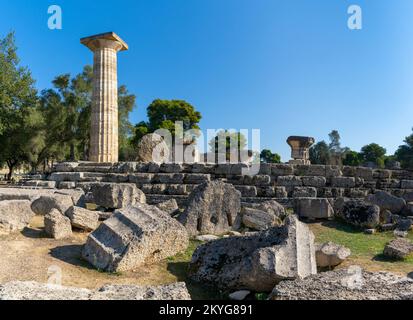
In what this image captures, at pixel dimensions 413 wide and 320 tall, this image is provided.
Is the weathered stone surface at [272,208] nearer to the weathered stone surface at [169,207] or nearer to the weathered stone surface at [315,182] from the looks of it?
the weathered stone surface at [169,207]

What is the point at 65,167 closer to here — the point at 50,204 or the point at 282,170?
the point at 50,204

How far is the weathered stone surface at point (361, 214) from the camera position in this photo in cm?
927

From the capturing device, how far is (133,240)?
18.2ft

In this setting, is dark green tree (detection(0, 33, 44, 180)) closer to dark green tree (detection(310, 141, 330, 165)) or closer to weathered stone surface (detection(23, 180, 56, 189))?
weathered stone surface (detection(23, 180, 56, 189))

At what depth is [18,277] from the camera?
185 inches

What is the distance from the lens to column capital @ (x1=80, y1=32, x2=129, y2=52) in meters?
17.7

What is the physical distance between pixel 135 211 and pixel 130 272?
1.29 m

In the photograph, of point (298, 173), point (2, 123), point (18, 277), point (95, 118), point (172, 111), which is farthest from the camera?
point (172, 111)

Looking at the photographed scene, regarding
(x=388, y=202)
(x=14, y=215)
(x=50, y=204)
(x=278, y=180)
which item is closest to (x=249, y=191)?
(x=278, y=180)

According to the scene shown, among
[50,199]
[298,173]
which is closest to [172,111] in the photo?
[298,173]

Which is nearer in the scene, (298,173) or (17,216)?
(17,216)

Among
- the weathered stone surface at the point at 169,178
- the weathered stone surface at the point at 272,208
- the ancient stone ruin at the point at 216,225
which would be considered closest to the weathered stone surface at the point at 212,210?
the ancient stone ruin at the point at 216,225

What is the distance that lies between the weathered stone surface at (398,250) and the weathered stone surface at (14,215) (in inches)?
268
